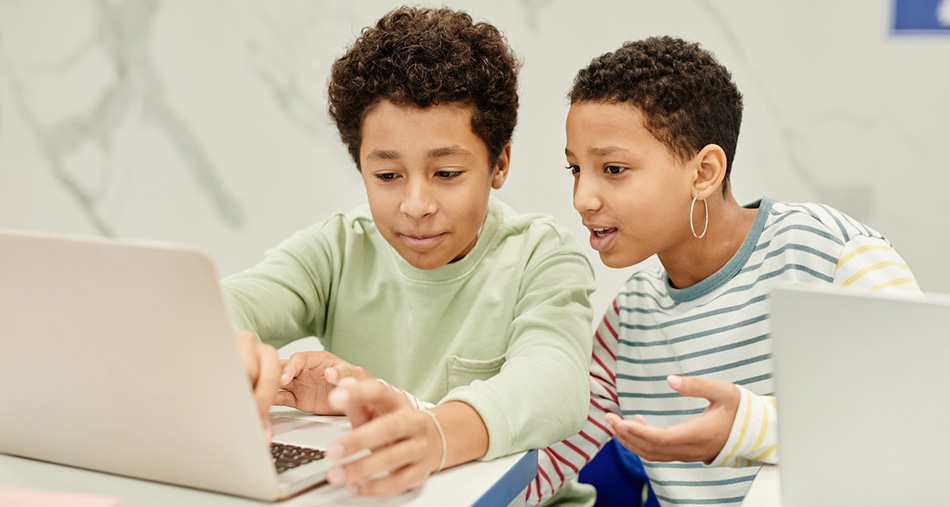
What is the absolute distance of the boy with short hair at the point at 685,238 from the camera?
943mm

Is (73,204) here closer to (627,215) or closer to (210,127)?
(210,127)

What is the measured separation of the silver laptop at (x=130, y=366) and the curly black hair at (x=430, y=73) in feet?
1.62

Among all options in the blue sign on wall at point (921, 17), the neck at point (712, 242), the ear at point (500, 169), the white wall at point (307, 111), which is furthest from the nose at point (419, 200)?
the blue sign on wall at point (921, 17)

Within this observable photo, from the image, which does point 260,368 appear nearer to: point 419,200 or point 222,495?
point 222,495

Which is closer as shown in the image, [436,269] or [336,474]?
[336,474]

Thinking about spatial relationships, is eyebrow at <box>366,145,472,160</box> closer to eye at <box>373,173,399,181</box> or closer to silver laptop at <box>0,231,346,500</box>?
eye at <box>373,173,399,181</box>

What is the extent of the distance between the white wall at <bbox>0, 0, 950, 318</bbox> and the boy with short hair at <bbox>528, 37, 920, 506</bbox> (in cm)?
49

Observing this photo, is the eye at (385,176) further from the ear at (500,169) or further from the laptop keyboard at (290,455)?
the laptop keyboard at (290,455)

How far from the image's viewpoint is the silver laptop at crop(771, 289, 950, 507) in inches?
17.2

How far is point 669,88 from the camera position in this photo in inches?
37.4

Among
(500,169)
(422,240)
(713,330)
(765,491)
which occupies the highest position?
(500,169)

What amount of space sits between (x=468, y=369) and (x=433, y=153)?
0.91 feet

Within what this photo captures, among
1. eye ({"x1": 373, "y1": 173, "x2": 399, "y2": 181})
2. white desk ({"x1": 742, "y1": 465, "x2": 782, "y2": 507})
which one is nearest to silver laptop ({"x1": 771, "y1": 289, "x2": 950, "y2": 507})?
white desk ({"x1": 742, "y1": 465, "x2": 782, "y2": 507})

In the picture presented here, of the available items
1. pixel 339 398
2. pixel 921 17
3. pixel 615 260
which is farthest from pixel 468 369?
pixel 921 17
